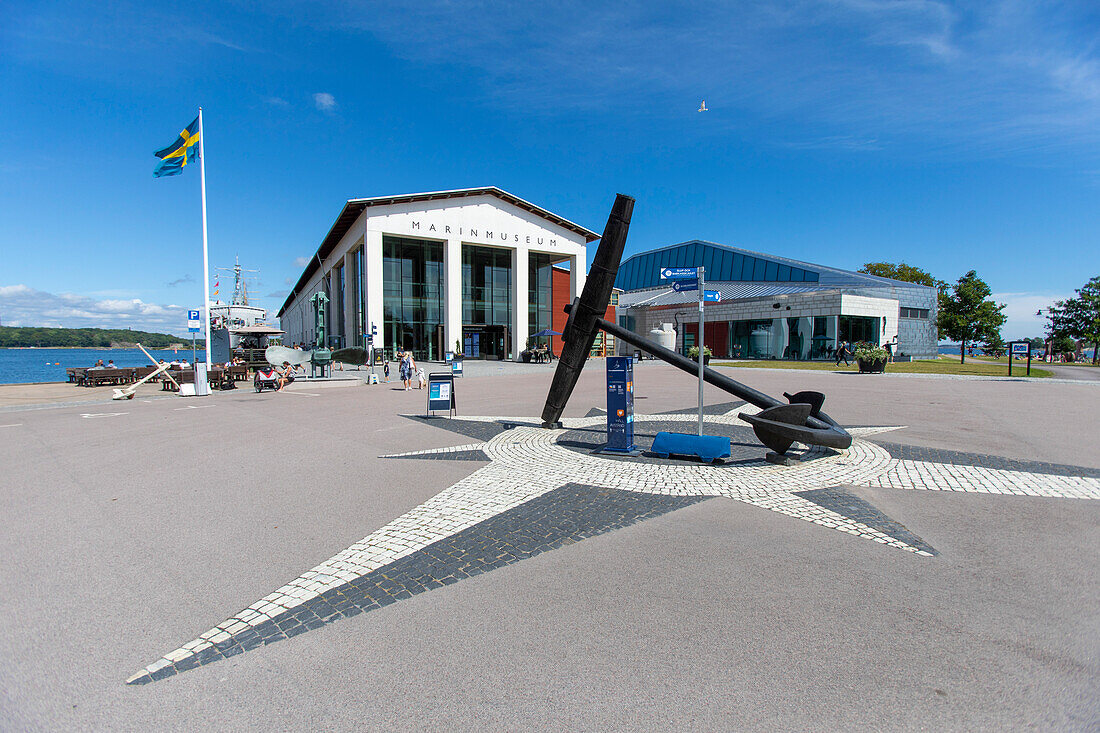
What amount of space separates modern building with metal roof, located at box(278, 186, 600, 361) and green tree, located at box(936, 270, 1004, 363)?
35996 mm

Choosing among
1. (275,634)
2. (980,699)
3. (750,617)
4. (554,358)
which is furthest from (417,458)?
(554,358)

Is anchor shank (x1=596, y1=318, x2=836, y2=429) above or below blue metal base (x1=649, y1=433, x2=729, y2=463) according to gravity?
above

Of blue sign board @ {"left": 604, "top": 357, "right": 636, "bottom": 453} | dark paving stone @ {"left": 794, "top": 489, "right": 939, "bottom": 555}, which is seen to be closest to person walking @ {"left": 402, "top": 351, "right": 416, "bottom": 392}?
blue sign board @ {"left": 604, "top": 357, "right": 636, "bottom": 453}

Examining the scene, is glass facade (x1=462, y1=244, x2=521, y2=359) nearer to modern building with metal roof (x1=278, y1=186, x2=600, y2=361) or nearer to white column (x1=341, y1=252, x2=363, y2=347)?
modern building with metal roof (x1=278, y1=186, x2=600, y2=361)

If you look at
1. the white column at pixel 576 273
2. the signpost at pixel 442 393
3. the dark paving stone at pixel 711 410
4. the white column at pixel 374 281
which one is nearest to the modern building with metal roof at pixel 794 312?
the white column at pixel 576 273

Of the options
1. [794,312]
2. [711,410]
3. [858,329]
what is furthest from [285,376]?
[858,329]

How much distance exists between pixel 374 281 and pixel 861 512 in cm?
3628

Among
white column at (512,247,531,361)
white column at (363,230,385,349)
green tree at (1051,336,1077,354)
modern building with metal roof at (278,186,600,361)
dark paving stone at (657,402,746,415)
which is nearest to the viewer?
dark paving stone at (657,402,746,415)

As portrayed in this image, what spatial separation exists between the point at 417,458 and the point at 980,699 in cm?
679

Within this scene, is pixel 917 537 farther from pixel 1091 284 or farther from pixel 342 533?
pixel 1091 284

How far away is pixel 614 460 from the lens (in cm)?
768

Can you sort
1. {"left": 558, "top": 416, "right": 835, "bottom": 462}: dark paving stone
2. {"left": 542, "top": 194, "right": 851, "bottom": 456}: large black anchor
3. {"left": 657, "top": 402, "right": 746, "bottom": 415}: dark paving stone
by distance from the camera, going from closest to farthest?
{"left": 542, "top": 194, "right": 851, "bottom": 456}: large black anchor, {"left": 558, "top": 416, "right": 835, "bottom": 462}: dark paving stone, {"left": 657, "top": 402, "right": 746, "bottom": 415}: dark paving stone

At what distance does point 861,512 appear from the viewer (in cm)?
534

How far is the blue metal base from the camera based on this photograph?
753cm
